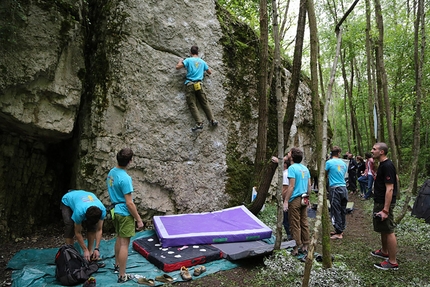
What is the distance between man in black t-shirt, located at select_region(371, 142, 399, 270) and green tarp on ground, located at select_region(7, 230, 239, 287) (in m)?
2.38

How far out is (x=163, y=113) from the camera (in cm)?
731

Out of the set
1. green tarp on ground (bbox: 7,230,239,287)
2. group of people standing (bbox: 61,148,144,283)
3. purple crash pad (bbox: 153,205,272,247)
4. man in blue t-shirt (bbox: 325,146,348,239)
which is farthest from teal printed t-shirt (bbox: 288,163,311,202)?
group of people standing (bbox: 61,148,144,283)

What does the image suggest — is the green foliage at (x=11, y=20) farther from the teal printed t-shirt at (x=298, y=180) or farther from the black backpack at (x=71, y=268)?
the teal printed t-shirt at (x=298, y=180)

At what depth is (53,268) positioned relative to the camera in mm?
4828

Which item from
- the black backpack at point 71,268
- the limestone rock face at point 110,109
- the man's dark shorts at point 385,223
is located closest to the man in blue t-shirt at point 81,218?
the black backpack at point 71,268

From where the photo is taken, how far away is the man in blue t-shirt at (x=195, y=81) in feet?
24.4

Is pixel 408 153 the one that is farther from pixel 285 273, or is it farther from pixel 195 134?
pixel 285 273

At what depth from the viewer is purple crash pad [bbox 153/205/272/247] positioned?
5328mm

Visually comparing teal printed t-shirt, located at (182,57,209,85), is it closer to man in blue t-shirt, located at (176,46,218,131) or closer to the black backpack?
man in blue t-shirt, located at (176,46,218,131)

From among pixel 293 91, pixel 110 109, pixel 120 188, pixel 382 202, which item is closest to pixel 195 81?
pixel 110 109

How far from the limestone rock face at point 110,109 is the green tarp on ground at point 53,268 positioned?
62.4 inches

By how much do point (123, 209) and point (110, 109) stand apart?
3.31 metres

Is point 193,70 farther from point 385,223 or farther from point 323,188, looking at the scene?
point 385,223

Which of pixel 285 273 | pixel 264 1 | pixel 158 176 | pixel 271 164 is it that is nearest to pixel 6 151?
pixel 158 176
